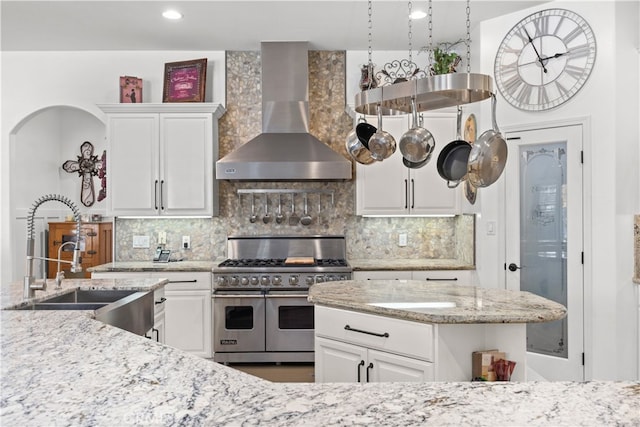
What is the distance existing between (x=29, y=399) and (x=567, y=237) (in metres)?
3.53

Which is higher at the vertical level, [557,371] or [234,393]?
[234,393]

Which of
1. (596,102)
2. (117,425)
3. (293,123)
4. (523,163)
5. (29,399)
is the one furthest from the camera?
(293,123)

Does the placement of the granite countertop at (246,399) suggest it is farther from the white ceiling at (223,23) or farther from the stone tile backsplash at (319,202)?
the stone tile backsplash at (319,202)

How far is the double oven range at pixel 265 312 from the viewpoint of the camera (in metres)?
3.92

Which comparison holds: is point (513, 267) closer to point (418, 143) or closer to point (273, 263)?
point (418, 143)

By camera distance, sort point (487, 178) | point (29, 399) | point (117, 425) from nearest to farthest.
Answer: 1. point (117, 425)
2. point (29, 399)
3. point (487, 178)

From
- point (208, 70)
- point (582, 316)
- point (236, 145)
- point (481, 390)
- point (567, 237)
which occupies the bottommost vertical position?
point (582, 316)

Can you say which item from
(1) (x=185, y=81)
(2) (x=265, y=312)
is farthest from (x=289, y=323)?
(1) (x=185, y=81)

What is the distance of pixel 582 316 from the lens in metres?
3.38

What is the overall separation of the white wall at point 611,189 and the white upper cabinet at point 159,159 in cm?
313

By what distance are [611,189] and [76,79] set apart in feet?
15.8

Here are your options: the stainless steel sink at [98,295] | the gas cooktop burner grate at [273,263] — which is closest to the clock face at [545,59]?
the gas cooktop burner grate at [273,263]

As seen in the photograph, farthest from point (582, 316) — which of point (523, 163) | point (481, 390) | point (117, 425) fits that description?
point (117, 425)

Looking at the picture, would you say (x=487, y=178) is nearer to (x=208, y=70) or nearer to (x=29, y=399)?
(x=29, y=399)
